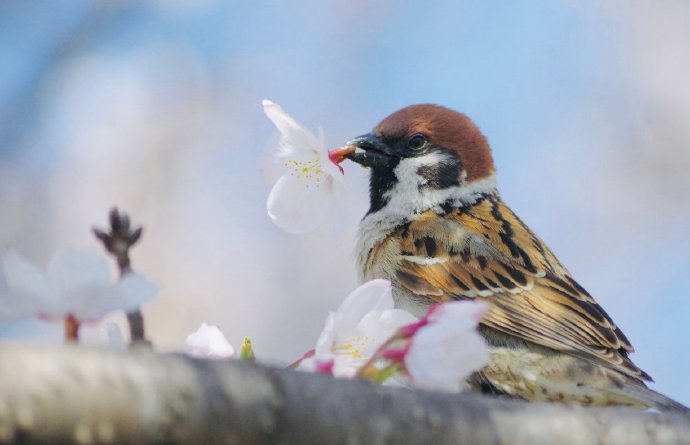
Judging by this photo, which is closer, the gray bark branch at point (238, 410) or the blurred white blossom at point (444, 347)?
the gray bark branch at point (238, 410)

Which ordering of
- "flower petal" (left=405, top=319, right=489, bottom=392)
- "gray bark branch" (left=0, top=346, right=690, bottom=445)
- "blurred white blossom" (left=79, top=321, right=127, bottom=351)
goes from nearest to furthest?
"gray bark branch" (left=0, top=346, right=690, bottom=445) → "flower petal" (left=405, top=319, right=489, bottom=392) → "blurred white blossom" (left=79, top=321, right=127, bottom=351)

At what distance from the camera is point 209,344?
6.11 ft

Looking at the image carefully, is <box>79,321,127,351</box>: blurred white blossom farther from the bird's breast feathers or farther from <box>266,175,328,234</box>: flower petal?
the bird's breast feathers

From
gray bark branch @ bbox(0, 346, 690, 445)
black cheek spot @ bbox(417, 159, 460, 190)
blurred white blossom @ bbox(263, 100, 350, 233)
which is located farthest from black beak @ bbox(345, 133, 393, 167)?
gray bark branch @ bbox(0, 346, 690, 445)

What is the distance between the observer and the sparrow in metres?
3.12

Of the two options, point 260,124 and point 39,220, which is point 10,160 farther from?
point 260,124

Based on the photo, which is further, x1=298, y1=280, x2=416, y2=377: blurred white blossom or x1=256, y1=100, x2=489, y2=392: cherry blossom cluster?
x1=298, y1=280, x2=416, y2=377: blurred white blossom

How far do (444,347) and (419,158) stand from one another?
7.90ft

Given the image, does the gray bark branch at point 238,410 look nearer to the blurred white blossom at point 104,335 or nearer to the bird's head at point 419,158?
the blurred white blossom at point 104,335

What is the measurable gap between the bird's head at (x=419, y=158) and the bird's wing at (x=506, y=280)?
10 cm

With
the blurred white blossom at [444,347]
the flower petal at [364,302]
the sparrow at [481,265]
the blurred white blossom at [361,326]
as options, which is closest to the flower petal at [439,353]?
the blurred white blossom at [444,347]

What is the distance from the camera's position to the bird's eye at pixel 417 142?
3849mm

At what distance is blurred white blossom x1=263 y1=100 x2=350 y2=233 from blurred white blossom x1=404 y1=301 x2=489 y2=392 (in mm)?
794

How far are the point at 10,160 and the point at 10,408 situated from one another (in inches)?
206
